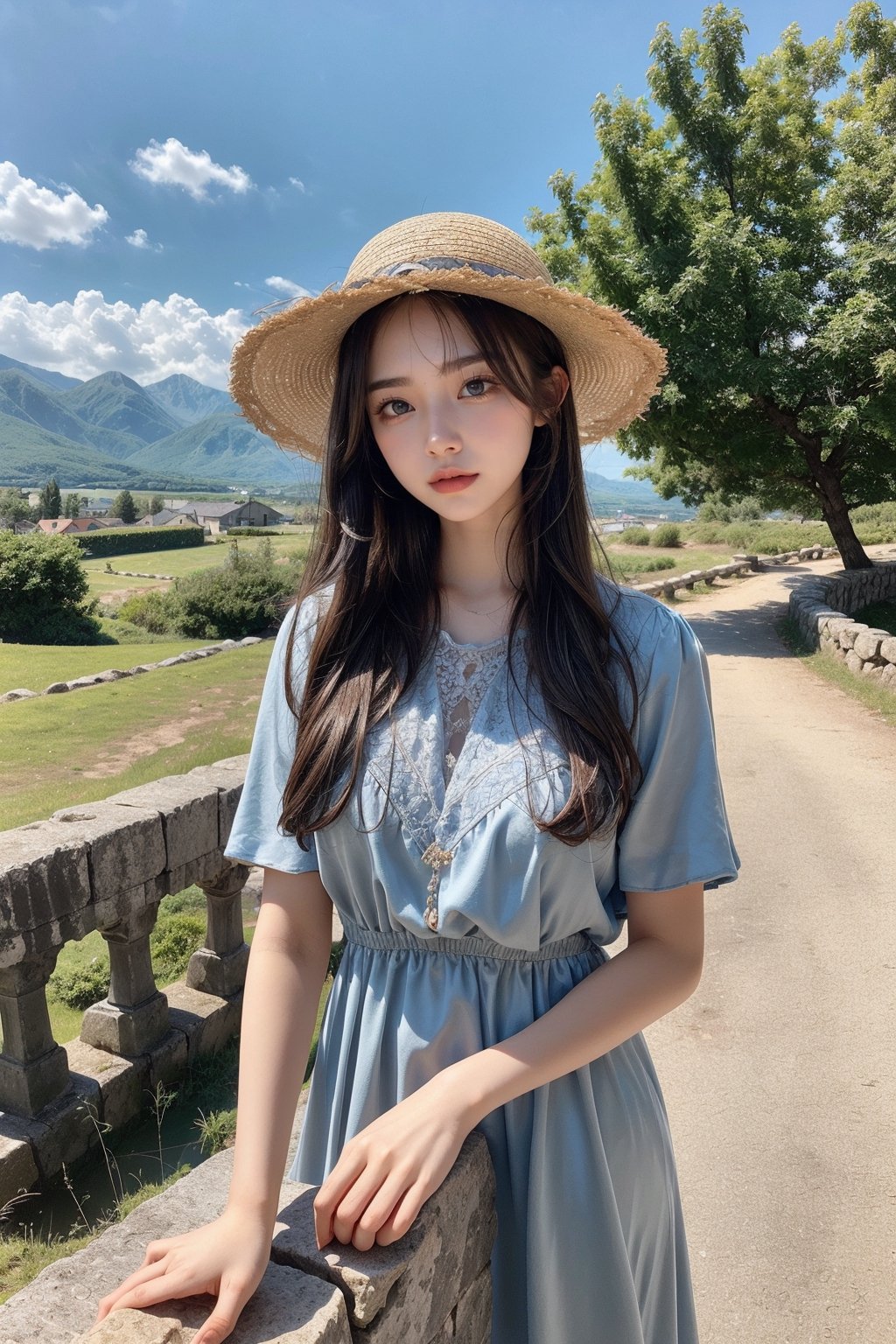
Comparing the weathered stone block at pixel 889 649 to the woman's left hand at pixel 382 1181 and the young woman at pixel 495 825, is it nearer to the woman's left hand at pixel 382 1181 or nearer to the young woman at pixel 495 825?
the young woman at pixel 495 825

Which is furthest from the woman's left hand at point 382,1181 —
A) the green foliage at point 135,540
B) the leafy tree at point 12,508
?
the leafy tree at point 12,508

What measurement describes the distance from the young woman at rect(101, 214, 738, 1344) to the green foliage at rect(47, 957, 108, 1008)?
362cm

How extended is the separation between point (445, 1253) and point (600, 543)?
125cm

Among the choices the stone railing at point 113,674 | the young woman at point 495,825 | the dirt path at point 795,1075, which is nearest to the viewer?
the young woman at point 495,825

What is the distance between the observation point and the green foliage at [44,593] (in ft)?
53.7

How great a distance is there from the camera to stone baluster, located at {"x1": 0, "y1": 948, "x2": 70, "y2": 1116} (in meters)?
3.13

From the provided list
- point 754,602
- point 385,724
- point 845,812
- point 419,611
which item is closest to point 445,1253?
point 385,724

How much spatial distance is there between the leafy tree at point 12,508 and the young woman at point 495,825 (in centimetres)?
3129

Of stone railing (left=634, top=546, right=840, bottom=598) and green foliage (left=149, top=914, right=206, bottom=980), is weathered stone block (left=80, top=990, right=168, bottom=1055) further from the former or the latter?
stone railing (left=634, top=546, right=840, bottom=598)

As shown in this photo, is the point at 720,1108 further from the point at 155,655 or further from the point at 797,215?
the point at 797,215

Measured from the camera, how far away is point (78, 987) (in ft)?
15.3

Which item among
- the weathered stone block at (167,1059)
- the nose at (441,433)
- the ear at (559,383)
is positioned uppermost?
the ear at (559,383)

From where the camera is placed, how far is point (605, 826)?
1302 mm

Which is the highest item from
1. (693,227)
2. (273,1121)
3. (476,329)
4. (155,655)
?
(693,227)
